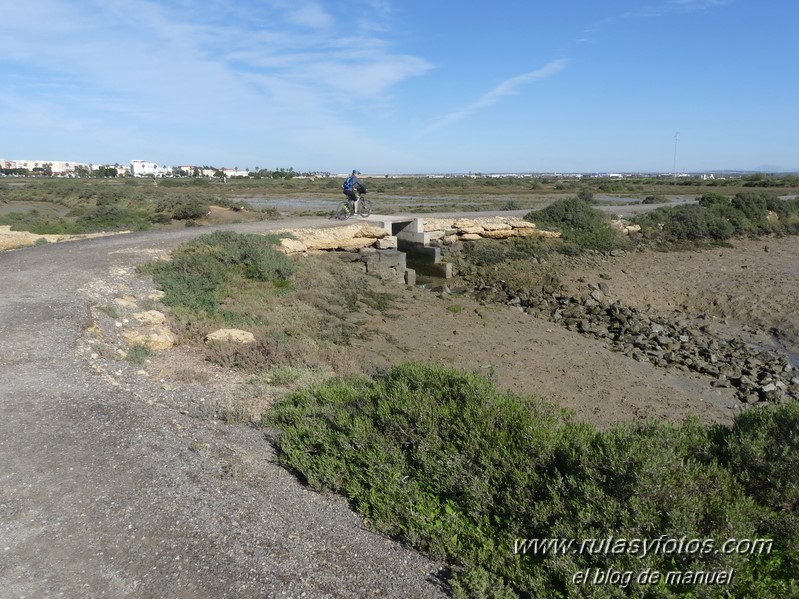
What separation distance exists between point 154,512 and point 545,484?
9.63 ft

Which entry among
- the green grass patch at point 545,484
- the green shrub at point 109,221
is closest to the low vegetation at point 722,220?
the green shrub at point 109,221

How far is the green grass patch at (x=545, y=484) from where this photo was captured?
144 inches

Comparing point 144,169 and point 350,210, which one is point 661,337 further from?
point 144,169

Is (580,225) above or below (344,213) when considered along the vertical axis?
below

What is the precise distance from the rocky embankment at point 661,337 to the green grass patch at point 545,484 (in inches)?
319

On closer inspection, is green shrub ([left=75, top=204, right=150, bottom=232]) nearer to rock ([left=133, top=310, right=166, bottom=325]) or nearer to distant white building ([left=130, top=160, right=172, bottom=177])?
rock ([left=133, top=310, right=166, bottom=325])

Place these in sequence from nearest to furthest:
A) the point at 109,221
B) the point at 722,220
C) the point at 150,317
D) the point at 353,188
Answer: the point at 150,317, the point at 353,188, the point at 109,221, the point at 722,220

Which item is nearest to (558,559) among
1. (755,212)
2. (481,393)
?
(481,393)

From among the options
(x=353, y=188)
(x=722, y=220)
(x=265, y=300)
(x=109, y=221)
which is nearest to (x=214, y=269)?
(x=265, y=300)

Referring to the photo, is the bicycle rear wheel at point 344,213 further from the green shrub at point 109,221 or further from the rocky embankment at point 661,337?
the green shrub at point 109,221

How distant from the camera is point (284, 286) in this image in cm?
1441

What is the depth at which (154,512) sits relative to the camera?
4.25 meters

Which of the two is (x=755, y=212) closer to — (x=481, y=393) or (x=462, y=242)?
(x=462, y=242)

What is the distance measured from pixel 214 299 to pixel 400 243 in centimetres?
1242
